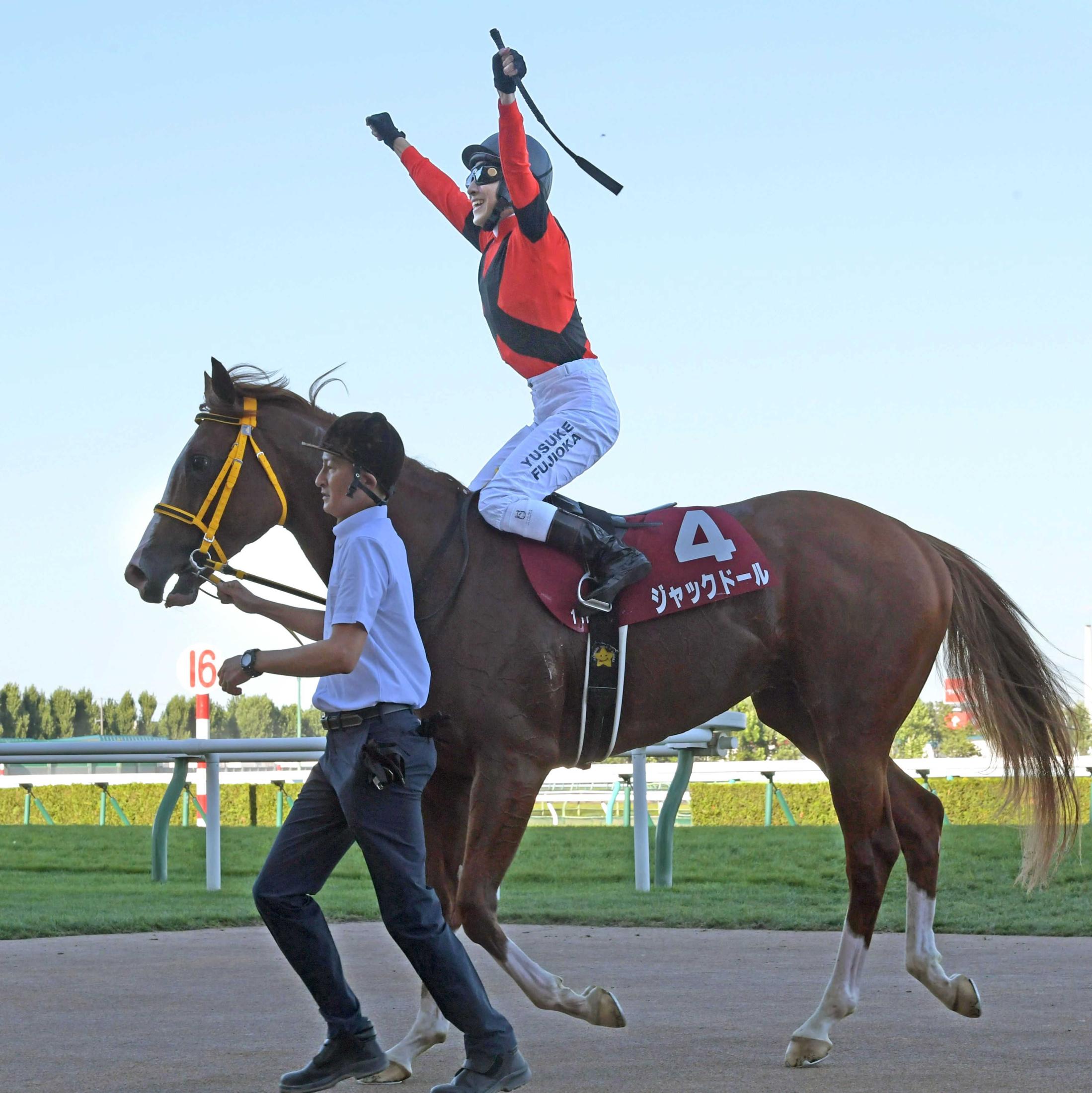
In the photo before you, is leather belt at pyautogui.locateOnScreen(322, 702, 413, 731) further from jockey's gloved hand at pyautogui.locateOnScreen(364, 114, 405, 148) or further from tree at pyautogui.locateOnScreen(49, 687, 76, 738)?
tree at pyautogui.locateOnScreen(49, 687, 76, 738)

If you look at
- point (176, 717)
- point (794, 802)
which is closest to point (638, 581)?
point (794, 802)

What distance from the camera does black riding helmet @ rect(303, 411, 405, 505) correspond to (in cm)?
385

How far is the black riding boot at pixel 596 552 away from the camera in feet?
15.4

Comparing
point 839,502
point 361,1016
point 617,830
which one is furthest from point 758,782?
point 361,1016

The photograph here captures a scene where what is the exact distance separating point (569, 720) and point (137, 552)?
150 centimetres

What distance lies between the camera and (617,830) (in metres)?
12.3

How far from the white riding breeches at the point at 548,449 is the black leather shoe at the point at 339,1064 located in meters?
1.67

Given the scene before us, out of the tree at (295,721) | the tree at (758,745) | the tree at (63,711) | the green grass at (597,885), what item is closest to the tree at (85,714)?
the tree at (63,711)

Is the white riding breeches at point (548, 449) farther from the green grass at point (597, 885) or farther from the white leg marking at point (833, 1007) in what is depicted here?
the green grass at point (597, 885)

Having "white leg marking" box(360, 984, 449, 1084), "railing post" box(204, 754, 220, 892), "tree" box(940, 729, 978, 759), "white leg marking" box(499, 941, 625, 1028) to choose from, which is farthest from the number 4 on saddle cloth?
"tree" box(940, 729, 978, 759)

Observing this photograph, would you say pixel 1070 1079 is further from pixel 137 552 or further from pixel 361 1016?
pixel 137 552

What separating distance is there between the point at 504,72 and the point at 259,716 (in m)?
110

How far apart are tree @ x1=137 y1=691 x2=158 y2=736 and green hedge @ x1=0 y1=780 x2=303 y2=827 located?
71.7 m

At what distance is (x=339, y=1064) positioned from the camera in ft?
12.2
